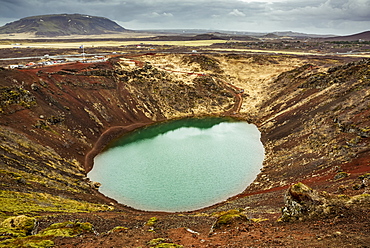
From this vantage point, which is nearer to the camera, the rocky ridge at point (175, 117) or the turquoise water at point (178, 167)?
the rocky ridge at point (175, 117)

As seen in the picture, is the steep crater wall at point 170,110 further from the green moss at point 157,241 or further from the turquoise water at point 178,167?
the green moss at point 157,241

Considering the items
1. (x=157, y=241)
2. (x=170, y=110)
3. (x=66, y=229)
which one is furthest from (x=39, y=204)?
(x=170, y=110)

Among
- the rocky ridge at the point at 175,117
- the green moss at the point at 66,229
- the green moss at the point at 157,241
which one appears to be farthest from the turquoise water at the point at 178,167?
the green moss at the point at 157,241

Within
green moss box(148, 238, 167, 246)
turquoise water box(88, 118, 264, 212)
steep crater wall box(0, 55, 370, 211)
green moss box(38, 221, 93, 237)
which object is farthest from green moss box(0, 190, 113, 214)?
green moss box(148, 238, 167, 246)

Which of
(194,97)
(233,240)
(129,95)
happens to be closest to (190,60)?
(194,97)

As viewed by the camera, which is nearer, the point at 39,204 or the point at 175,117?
the point at 39,204

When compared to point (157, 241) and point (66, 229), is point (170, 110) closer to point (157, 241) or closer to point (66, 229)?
point (66, 229)
